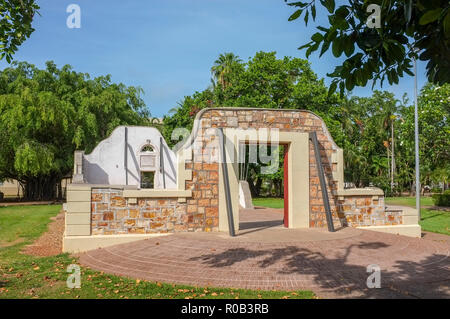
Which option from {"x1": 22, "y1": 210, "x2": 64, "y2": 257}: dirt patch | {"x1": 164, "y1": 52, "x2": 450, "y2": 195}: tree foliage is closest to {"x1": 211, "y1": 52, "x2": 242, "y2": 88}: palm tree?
{"x1": 164, "y1": 52, "x2": 450, "y2": 195}: tree foliage

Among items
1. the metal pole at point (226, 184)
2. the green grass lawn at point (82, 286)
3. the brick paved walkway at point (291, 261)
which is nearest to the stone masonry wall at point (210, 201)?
the metal pole at point (226, 184)

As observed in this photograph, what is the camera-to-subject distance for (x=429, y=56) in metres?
3.32

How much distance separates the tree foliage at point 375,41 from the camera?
2955 millimetres

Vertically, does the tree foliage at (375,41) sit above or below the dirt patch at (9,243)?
above

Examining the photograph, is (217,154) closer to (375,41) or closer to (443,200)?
(375,41)

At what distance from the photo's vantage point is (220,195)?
9852mm

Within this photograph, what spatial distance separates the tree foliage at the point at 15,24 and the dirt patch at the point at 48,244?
4955mm

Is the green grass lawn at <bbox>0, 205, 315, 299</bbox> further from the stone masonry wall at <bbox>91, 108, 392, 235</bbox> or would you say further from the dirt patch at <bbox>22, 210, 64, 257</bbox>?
the stone masonry wall at <bbox>91, 108, 392, 235</bbox>

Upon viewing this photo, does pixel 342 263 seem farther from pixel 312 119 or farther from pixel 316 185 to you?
pixel 312 119

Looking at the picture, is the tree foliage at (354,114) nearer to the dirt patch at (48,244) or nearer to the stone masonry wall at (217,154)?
the stone masonry wall at (217,154)

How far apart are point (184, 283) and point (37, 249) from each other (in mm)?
5973

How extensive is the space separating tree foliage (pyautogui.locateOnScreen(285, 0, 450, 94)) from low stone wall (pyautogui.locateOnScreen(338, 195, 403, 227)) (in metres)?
7.86

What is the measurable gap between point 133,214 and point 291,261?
430 cm

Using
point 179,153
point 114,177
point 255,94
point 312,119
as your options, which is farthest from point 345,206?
point 255,94
